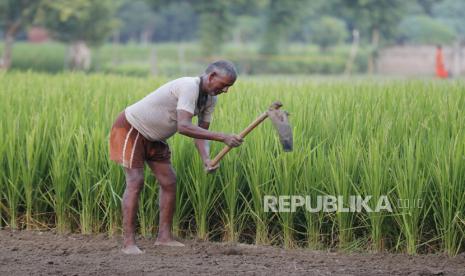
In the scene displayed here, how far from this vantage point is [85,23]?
3175 centimetres

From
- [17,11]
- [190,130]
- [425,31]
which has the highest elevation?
[425,31]

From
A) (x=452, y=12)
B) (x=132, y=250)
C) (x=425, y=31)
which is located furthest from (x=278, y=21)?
(x=132, y=250)

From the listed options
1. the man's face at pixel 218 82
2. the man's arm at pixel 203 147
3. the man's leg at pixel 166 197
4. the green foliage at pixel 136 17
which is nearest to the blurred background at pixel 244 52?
the green foliage at pixel 136 17

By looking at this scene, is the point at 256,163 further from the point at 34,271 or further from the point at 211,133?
the point at 34,271

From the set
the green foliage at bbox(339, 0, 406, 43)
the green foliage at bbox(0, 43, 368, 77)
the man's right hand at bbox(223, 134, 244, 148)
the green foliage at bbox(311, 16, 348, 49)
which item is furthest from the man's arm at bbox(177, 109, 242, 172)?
the green foliage at bbox(311, 16, 348, 49)

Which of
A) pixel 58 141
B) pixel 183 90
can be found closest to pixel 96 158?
pixel 58 141

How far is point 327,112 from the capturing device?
705cm

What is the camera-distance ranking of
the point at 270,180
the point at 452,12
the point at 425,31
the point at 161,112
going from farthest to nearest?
the point at 452,12, the point at 425,31, the point at 270,180, the point at 161,112

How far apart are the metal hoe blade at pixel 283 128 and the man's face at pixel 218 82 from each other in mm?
370

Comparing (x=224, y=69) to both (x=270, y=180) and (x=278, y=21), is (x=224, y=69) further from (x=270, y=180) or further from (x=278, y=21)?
(x=278, y=21)

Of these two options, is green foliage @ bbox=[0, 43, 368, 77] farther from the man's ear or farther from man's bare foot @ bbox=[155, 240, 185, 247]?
the man's ear

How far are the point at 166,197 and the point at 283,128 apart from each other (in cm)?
106

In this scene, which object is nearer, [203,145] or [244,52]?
[203,145]

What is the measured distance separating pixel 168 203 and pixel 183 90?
2.52ft
